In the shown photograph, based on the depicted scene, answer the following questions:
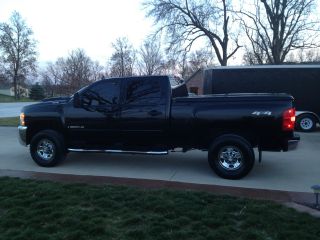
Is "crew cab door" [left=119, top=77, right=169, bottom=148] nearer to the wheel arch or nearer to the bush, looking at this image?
the wheel arch

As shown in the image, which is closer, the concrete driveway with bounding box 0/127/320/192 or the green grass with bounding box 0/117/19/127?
the concrete driveway with bounding box 0/127/320/192

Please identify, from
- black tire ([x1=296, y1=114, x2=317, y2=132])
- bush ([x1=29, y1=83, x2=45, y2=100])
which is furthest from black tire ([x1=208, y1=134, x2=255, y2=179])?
bush ([x1=29, y1=83, x2=45, y2=100])

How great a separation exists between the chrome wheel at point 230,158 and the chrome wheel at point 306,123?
9585mm

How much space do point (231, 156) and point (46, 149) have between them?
157 inches

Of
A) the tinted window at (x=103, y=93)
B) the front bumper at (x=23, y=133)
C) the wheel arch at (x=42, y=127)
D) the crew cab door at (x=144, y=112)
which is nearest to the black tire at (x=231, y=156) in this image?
the crew cab door at (x=144, y=112)

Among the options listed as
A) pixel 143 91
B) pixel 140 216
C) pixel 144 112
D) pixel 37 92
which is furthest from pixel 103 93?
pixel 37 92

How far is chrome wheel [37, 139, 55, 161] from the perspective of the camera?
342 inches

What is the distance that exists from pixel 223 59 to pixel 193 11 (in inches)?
234

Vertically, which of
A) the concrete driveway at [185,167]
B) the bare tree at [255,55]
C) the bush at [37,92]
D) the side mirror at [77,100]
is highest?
the bare tree at [255,55]

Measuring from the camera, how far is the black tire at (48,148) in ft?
28.3

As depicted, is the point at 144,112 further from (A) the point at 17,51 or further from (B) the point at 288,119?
(A) the point at 17,51

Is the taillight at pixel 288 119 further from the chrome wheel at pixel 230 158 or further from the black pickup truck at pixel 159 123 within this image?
the chrome wheel at pixel 230 158

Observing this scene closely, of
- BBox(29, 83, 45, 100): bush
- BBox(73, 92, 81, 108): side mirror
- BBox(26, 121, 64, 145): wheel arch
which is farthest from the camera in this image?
BBox(29, 83, 45, 100): bush

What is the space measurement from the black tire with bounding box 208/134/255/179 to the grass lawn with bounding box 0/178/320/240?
4.71 feet
